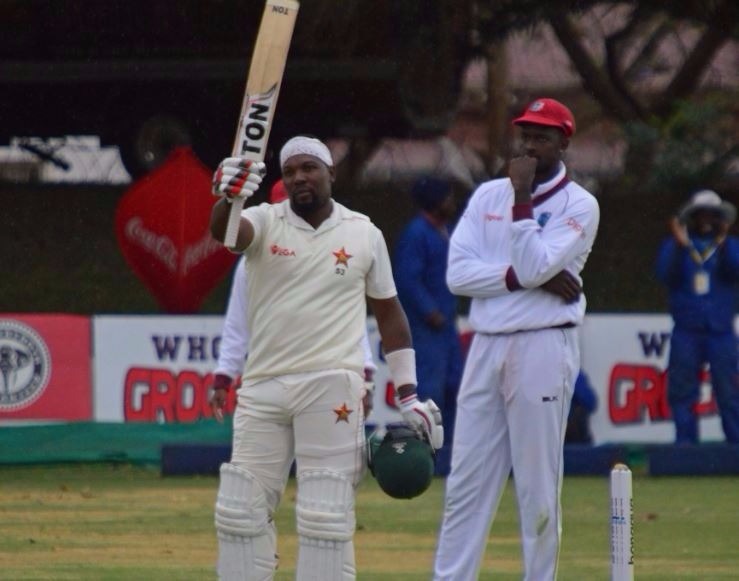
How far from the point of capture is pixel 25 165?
2520cm

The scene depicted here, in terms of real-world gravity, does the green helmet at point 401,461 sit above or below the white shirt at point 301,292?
below

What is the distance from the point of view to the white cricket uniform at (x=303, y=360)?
787 centimetres

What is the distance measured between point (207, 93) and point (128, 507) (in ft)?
34.2

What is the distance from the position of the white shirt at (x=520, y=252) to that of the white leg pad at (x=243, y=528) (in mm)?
1209

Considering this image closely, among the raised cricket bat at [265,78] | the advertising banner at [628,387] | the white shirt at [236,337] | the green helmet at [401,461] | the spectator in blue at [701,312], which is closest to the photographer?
the raised cricket bat at [265,78]

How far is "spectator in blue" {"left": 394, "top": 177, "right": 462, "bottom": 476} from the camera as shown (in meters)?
13.8

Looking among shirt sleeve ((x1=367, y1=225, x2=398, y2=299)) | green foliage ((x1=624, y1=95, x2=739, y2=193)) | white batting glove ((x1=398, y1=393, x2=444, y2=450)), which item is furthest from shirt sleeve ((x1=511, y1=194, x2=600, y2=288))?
green foliage ((x1=624, y1=95, x2=739, y2=193))

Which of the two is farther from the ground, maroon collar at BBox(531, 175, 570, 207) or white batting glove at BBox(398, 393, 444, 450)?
maroon collar at BBox(531, 175, 570, 207)

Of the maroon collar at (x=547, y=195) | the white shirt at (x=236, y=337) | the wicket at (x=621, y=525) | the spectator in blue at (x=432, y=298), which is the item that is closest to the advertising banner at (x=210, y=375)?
the spectator in blue at (x=432, y=298)

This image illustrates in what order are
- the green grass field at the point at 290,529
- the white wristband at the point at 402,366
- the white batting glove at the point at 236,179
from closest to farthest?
the white batting glove at the point at 236,179, the white wristband at the point at 402,366, the green grass field at the point at 290,529

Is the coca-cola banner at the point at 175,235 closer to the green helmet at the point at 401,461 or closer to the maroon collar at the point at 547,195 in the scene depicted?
the maroon collar at the point at 547,195

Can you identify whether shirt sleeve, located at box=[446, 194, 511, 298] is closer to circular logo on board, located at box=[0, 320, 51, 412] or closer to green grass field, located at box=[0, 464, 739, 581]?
green grass field, located at box=[0, 464, 739, 581]

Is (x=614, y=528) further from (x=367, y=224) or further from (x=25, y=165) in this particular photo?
(x=25, y=165)

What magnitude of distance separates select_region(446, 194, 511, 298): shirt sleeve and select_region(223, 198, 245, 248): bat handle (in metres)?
1.13
